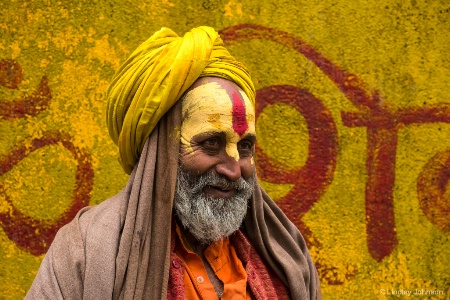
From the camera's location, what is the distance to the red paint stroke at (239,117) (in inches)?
124

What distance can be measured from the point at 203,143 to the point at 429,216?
67.8 inches

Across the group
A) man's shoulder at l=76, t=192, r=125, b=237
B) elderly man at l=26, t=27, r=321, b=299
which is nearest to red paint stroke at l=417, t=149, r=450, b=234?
elderly man at l=26, t=27, r=321, b=299

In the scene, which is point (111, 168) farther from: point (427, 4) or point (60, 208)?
point (427, 4)

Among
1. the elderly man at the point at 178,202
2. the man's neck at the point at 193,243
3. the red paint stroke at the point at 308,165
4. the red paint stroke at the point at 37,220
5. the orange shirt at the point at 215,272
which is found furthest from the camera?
the red paint stroke at the point at 308,165

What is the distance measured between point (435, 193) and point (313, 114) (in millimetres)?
751

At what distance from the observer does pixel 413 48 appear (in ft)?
14.5

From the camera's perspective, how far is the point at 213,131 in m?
3.10

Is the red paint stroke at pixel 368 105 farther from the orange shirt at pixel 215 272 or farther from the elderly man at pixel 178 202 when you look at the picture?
the orange shirt at pixel 215 272

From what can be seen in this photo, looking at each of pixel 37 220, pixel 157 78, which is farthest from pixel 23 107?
pixel 157 78

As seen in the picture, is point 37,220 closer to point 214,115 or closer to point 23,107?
point 23,107

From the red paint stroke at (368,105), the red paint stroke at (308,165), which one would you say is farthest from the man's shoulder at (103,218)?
the red paint stroke at (368,105)

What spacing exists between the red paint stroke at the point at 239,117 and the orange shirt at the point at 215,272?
1.42ft

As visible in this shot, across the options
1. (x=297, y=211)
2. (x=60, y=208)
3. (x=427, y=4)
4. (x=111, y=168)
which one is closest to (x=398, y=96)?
(x=427, y=4)

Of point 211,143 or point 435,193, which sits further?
point 435,193
